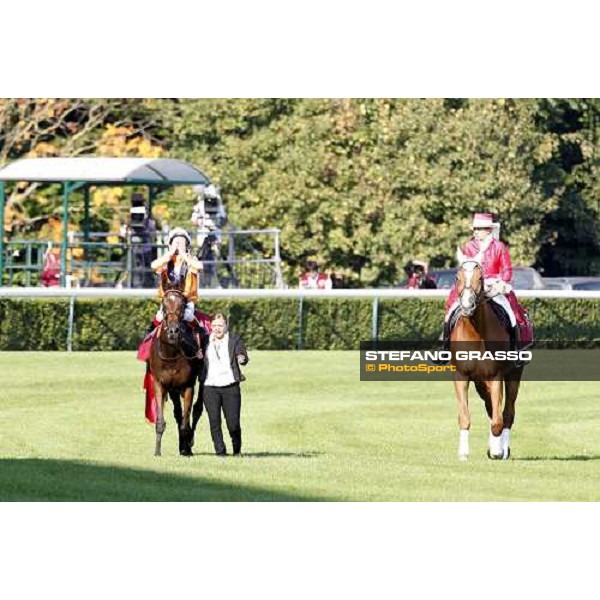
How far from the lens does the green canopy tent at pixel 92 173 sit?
40456 millimetres

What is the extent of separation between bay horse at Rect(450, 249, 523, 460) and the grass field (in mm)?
599

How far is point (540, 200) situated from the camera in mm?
50375

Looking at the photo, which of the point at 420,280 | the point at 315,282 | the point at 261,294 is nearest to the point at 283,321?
the point at 261,294

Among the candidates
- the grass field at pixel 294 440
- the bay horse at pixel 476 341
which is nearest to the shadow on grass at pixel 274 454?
the grass field at pixel 294 440

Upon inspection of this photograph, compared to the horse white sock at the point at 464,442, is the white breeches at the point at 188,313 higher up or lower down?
higher up

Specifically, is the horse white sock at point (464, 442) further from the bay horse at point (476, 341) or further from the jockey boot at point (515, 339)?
the jockey boot at point (515, 339)

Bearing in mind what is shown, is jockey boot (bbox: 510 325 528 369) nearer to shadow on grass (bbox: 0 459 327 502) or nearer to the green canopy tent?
shadow on grass (bbox: 0 459 327 502)

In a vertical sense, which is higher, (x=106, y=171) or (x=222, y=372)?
(x=106, y=171)

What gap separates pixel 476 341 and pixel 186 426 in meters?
3.22

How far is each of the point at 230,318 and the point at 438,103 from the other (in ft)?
37.6

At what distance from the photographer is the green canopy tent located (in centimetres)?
4046

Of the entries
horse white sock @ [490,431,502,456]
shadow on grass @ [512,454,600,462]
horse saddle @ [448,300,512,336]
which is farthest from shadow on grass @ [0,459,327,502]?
shadow on grass @ [512,454,600,462]

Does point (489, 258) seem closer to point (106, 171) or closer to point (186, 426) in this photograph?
point (186, 426)

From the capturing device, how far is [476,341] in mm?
18734
